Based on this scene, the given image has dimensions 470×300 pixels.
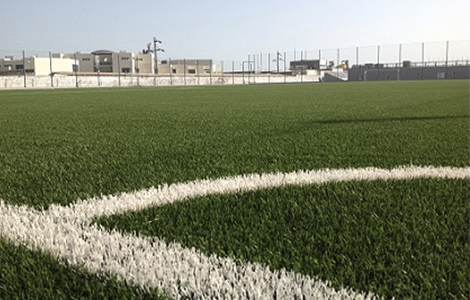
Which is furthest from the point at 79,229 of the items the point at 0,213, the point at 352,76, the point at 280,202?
the point at 352,76

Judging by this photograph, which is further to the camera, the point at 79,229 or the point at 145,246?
the point at 79,229

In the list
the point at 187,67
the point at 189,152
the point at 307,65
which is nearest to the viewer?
the point at 189,152

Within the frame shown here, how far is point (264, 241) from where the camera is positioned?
4.83ft

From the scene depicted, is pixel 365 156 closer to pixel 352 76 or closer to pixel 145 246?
pixel 145 246

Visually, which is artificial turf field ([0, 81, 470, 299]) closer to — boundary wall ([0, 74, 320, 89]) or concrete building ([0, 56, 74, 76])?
boundary wall ([0, 74, 320, 89])

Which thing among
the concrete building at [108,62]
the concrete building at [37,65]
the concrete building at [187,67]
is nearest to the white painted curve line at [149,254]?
the concrete building at [37,65]

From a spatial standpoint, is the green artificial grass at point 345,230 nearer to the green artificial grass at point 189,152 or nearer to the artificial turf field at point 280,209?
the artificial turf field at point 280,209

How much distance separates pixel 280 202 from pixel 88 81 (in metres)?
40.3

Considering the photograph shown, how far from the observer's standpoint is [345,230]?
1.56 m

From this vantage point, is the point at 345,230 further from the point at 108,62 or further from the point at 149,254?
the point at 108,62

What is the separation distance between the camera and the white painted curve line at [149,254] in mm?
1098

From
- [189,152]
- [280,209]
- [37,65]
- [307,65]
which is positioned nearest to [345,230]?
[280,209]

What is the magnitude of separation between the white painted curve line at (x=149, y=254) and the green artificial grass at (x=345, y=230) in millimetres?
75

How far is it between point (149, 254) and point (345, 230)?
66 centimetres
